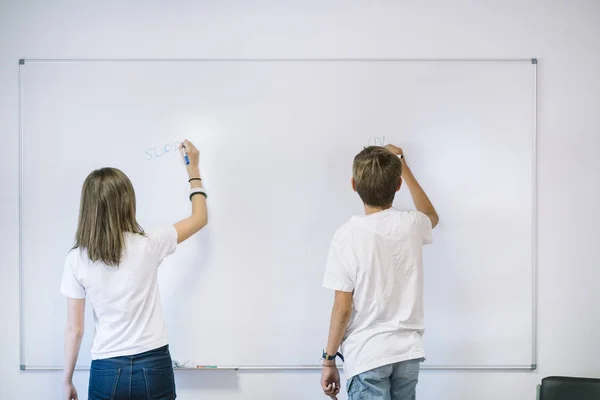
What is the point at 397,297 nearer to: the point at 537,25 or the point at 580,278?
the point at 580,278

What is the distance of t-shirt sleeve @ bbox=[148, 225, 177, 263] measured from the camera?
1585mm

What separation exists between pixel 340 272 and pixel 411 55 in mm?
1052

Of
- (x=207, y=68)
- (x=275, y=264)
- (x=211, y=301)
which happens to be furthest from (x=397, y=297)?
(x=207, y=68)

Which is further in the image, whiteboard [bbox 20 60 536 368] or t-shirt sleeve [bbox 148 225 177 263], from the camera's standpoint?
whiteboard [bbox 20 60 536 368]

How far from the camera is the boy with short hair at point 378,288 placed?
1.46 m

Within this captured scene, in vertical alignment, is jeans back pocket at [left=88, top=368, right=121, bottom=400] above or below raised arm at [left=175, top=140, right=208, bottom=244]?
below

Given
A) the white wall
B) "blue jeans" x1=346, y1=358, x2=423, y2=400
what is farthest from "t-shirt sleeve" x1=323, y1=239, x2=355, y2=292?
the white wall

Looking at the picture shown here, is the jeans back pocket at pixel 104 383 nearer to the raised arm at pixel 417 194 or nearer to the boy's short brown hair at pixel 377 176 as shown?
the boy's short brown hair at pixel 377 176

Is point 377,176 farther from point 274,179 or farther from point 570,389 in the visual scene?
point 570,389

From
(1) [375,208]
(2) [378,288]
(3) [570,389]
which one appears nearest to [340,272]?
(2) [378,288]

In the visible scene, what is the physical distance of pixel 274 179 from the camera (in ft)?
6.56

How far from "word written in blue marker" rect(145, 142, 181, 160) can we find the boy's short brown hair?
86 centimetres

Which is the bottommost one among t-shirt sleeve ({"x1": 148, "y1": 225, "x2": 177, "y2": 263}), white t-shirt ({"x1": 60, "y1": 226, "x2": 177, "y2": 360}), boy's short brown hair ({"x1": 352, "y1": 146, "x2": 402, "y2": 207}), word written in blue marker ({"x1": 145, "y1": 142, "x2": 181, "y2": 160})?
white t-shirt ({"x1": 60, "y1": 226, "x2": 177, "y2": 360})

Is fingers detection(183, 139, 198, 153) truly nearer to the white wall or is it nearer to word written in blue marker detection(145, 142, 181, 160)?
word written in blue marker detection(145, 142, 181, 160)
